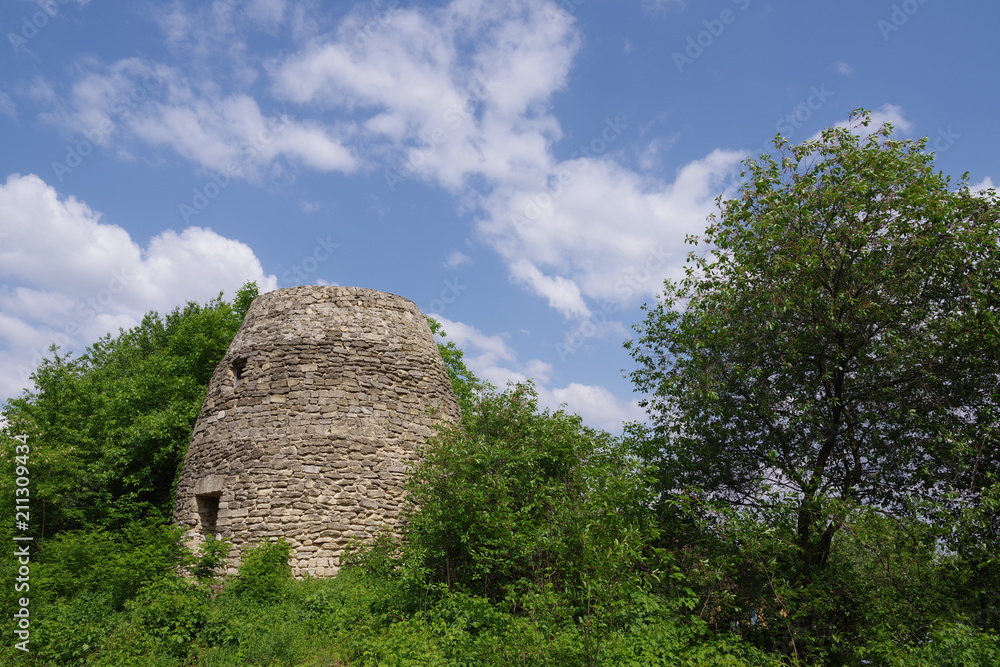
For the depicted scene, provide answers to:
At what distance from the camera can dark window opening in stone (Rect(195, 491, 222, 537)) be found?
1060 cm

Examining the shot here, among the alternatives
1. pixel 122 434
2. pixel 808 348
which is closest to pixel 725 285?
pixel 808 348

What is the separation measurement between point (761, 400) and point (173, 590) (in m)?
8.42

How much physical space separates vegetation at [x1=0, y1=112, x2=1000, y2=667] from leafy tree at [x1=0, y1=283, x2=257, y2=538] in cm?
484

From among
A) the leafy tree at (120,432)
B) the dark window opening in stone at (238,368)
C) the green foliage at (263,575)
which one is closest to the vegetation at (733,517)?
the green foliage at (263,575)

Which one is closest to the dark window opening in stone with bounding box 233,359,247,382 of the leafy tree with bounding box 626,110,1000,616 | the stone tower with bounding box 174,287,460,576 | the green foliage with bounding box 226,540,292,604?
the stone tower with bounding box 174,287,460,576

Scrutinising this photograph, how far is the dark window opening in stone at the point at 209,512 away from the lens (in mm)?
10602

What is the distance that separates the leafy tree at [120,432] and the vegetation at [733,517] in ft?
15.9

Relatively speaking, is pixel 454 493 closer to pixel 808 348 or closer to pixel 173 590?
pixel 173 590

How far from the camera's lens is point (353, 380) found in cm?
1101

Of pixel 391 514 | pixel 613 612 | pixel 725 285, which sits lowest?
pixel 613 612

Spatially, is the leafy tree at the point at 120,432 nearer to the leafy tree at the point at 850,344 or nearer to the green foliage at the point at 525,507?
the green foliage at the point at 525,507

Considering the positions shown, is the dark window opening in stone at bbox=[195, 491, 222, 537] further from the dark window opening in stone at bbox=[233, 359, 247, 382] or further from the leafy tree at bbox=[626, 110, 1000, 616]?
the leafy tree at bbox=[626, 110, 1000, 616]

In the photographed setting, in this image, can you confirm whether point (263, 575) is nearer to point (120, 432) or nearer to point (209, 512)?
point (209, 512)

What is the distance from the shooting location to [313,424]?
10.5 metres
